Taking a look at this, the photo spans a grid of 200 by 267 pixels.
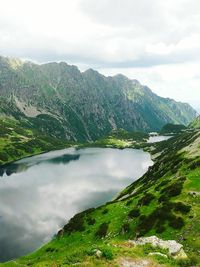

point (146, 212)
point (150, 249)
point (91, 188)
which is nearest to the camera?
point (150, 249)

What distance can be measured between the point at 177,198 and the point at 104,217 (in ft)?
49.7

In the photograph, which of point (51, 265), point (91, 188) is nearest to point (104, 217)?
point (51, 265)

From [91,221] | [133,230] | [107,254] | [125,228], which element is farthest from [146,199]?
[107,254]

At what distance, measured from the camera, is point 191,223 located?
52.2 m

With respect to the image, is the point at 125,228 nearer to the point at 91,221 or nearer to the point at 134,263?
the point at 91,221

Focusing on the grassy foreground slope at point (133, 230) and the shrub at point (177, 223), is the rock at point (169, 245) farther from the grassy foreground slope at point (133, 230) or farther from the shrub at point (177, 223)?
the shrub at point (177, 223)

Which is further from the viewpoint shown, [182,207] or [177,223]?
[182,207]

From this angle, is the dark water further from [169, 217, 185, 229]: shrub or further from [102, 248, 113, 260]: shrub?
[102, 248, 113, 260]: shrub

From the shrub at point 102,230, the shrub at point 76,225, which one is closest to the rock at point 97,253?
the shrub at point 102,230

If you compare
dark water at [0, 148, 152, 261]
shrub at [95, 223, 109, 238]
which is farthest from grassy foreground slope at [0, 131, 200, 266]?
dark water at [0, 148, 152, 261]

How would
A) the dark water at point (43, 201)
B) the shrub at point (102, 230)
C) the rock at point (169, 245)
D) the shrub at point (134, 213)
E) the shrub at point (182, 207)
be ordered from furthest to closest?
the dark water at point (43, 201) → the shrub at point (134, 213) → the shrub at point (102, 230) → the shrub at point (182, 207) → the rock at point (169, 245)

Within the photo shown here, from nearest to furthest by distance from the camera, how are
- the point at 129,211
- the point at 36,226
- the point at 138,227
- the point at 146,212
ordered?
the point at 138,227 → the point at 146,212 → the point at 129,211 → the point at 36,226

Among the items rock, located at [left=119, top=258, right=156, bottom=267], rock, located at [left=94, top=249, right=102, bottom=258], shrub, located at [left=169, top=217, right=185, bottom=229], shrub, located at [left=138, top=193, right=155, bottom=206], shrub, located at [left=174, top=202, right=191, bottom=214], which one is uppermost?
shrub, located at [left=138, top=193, right=155, bottom=206]

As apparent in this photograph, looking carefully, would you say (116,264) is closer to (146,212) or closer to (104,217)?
(146,212)
